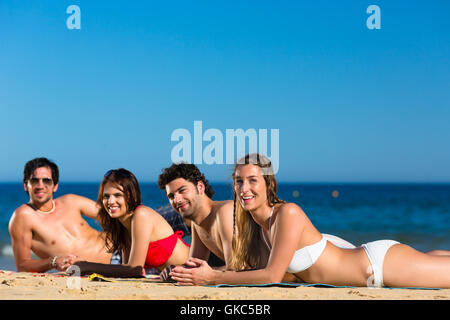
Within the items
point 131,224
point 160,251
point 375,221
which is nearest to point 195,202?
point 131,224

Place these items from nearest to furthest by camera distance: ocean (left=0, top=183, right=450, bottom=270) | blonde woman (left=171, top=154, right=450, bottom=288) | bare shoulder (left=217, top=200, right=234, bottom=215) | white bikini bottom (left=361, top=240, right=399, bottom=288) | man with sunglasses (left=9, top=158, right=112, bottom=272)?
blonde woman (left=171, top=154, right=450, bottom=288) < white bikini bottom (left=361, top=240, right=399, bottom=288) < bare shoulder (left=217, top=200, right=234, bottom=215) < man with sunglasses (left=9, top=158, right=112, bottom=272) < ocean (left=0, top=183, right=450, bottom=270)

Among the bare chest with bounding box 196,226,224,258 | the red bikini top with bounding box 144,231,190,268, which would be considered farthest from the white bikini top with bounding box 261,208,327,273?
the red bikini top with bounding box 144,231,190,268

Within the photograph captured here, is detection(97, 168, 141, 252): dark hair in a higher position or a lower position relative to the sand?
higher

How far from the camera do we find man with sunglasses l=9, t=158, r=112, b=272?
24.5 feet

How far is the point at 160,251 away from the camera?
6684 mm

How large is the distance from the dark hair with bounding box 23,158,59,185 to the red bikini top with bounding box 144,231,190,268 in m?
1.88

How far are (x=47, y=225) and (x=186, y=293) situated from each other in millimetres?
3535

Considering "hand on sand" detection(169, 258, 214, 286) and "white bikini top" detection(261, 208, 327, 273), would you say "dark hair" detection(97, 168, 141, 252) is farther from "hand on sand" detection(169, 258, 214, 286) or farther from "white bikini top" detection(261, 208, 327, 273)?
"white bikini top" detection(261, 208, 327, 273)

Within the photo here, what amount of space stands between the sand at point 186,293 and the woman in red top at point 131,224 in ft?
2.28

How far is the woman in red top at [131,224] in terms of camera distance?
612cm

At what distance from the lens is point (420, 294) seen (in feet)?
16.2

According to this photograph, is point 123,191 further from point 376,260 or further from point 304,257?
point 376,260
